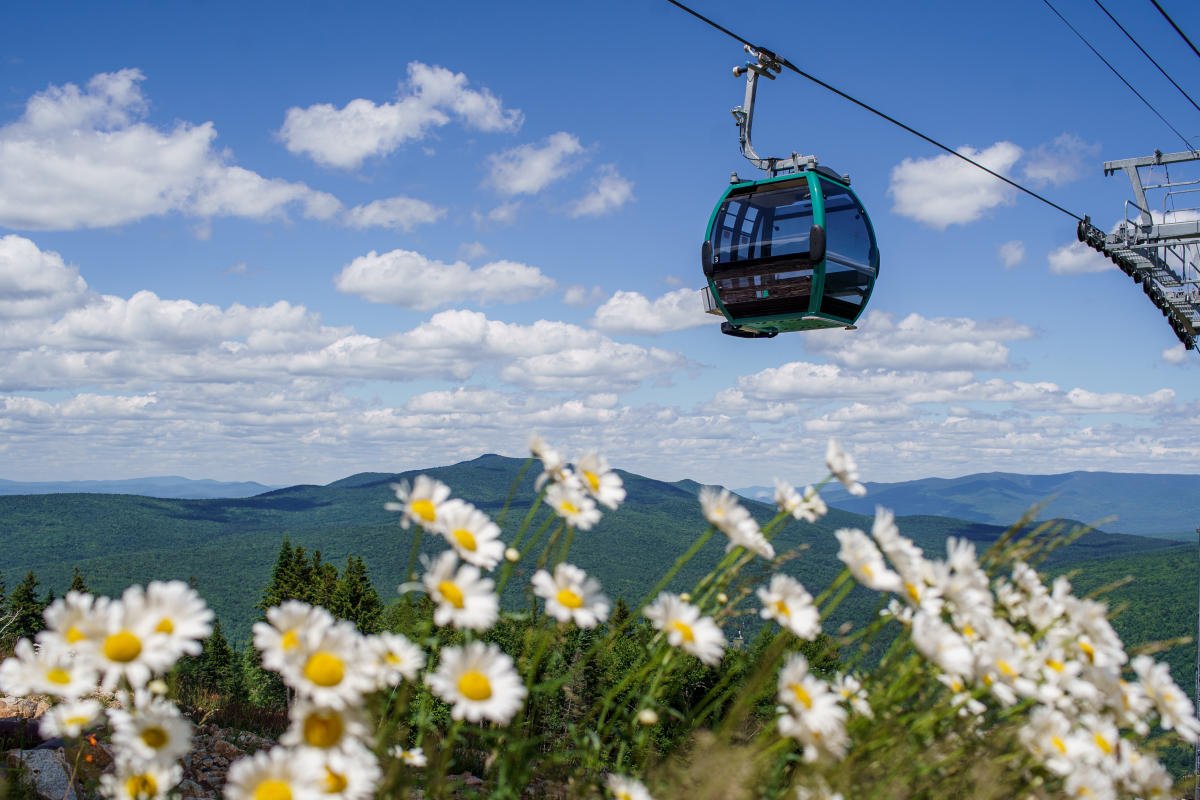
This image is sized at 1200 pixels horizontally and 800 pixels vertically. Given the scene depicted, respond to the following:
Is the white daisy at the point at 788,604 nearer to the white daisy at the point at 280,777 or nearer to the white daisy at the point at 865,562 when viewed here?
the white daisy at the point at 865,562

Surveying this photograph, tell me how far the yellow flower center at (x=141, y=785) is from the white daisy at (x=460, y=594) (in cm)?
58

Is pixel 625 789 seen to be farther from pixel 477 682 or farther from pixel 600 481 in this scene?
pixel 600 481

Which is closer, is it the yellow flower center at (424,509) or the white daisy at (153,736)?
the white daisy at (153,736)

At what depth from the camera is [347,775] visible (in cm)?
150

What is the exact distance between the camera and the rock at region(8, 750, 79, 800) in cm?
500

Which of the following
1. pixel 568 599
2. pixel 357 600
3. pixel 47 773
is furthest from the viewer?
pixel 357 600

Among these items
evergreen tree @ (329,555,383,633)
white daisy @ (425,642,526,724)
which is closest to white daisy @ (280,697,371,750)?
white daisy @ (425,642,526,724)

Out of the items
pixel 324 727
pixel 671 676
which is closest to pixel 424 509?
pixel 324 727

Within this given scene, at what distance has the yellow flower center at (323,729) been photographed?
151cm

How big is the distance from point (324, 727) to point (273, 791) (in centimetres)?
11

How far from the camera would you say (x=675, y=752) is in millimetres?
2404

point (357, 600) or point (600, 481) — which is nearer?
point (600, 481)

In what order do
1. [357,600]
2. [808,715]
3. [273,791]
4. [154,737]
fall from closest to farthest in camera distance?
[273,791] < [154,737] < [808,715] < [357,600]

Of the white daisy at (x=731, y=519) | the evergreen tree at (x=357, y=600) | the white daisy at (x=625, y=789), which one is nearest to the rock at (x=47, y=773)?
the white daisy at (x=625, y=789)
